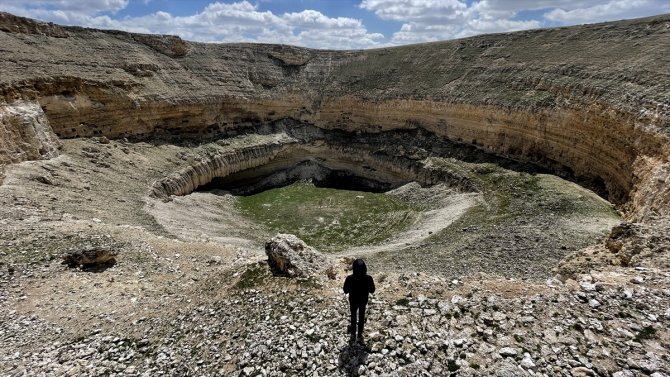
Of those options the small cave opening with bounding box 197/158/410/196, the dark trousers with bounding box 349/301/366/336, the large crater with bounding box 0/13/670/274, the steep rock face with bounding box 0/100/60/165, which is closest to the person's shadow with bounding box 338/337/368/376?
the dark trousers with bounding box 349/301/366/336

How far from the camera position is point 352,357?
989 centimetres

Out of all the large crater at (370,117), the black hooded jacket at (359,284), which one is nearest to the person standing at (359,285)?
the black hooded jacket at (359,284)

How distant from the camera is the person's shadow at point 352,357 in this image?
960cm

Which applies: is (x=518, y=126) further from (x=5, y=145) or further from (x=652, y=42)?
(x=5, y=145)

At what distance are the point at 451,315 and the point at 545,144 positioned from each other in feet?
97.1

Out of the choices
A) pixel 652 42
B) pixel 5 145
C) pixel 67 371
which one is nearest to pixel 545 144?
pixel 652 42

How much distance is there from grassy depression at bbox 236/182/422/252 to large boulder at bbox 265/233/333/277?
1407cm

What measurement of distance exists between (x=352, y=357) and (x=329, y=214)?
26902 millimetres

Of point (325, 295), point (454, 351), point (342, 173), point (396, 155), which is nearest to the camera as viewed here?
point (454, 351)

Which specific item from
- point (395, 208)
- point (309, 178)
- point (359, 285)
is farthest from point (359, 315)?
point (309, 178)

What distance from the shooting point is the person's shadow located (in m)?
9.60

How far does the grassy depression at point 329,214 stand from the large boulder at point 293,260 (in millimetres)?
14073

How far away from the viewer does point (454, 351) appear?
9.55 m

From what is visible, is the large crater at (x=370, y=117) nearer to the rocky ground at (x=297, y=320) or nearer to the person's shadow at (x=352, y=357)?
the rocky ground at (x=297, y=320)
